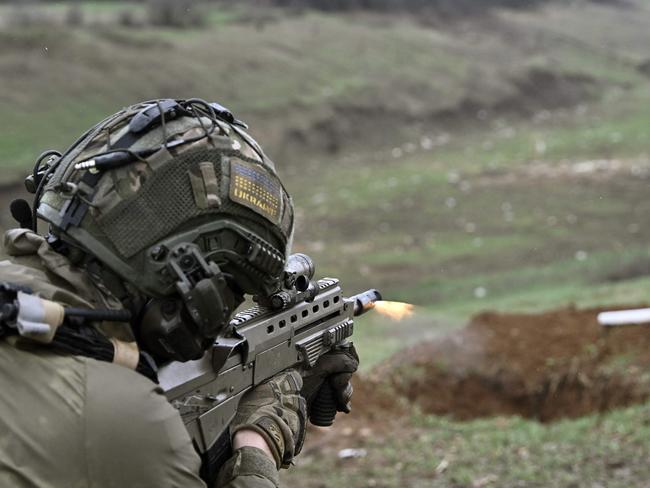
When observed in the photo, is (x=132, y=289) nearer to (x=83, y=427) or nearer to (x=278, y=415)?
(x=83, y=427)

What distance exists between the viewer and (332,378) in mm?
3504

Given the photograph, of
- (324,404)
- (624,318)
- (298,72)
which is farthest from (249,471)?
(298,72)

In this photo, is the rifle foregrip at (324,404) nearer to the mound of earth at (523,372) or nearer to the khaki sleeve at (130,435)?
the khaki sleeve at (130,435)

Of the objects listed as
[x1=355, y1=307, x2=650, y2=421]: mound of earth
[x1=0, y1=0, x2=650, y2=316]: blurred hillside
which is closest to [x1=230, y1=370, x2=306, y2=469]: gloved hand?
[x1=355, y1=307, x2=650, y2=421]: mound of earth

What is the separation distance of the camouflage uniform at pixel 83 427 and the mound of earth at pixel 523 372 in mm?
5572

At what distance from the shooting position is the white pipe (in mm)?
8602

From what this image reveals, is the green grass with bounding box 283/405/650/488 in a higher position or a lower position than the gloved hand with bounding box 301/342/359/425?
lower

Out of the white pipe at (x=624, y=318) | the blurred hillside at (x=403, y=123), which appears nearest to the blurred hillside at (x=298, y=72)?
the blurred hillside at (x=403, y=123)

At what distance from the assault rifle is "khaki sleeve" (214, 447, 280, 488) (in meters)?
0.07

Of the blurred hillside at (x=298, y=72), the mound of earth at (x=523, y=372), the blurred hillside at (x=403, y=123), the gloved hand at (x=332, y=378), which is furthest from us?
the blurred hillside at (x=298, y=72)

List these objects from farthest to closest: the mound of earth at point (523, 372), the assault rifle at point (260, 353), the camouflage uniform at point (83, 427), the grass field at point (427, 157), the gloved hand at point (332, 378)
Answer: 1. the mound of earth at point (523, 372)
2. the grass field at point (427, 157)
3. the gloved hand at point (332, 378)
4. the assault rifle at point (260, 353)
5. the camouflage uniform at point (83, 427)

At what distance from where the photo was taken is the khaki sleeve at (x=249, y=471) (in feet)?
8.70

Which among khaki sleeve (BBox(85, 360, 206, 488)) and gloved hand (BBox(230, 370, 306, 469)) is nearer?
khaki sleeve (BBox(85, 360, 206, 488))

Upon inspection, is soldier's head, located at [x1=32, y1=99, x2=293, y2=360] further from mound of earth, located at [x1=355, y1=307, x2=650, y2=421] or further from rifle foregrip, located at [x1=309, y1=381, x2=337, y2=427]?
mound of earth, located at [x1=355, y1=307, x2=650, y2=421]
